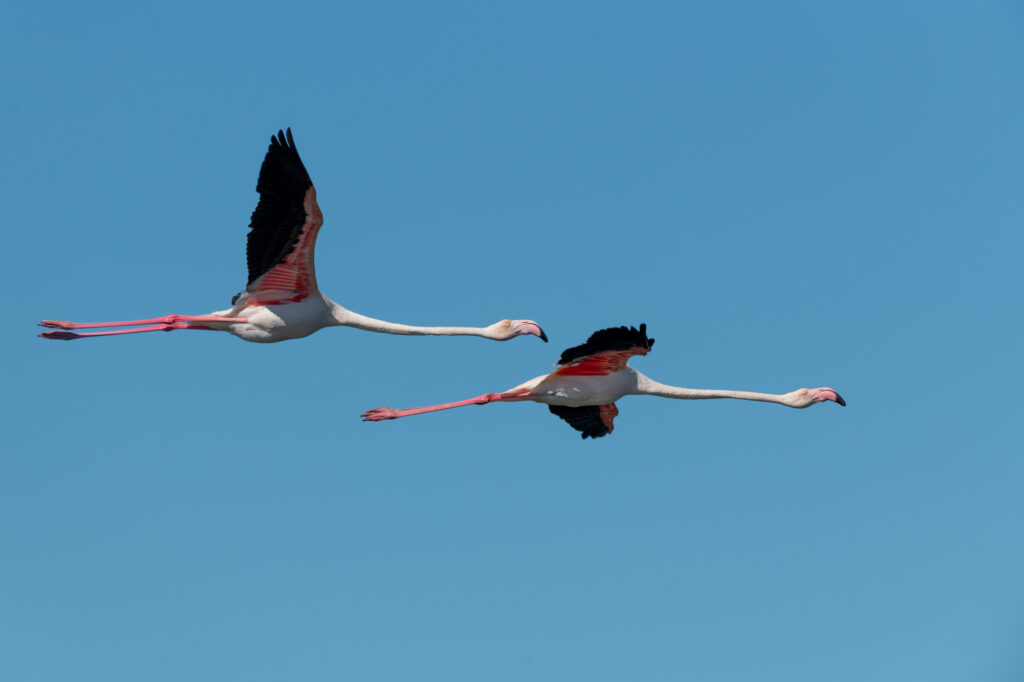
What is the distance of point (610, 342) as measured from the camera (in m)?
27.5

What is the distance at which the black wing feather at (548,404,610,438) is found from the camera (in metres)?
30.9

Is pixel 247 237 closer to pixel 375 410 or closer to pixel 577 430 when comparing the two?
pixel 375 410

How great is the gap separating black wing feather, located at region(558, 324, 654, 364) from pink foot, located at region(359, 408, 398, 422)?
129 inches

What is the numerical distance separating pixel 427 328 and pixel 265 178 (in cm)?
414

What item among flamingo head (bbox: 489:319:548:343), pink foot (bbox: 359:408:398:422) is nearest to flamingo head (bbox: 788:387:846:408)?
flamingo head (bbox: 489:319:548:343)

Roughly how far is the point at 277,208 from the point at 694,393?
7763 mm

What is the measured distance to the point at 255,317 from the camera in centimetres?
2914

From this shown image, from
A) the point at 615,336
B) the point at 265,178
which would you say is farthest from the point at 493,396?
the point at 265,178

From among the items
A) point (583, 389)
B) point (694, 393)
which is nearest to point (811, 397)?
point (694, 393)

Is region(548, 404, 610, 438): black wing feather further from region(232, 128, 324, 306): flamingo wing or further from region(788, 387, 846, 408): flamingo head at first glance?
region(232, 128, 324, 306): flamingo wing

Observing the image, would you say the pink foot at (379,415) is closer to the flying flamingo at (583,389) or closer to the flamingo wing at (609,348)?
the flying flamingo at (583,389)

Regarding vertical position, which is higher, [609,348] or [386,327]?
[386,327]

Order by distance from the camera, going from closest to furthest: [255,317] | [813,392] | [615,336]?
[615,336], [255,317], [813,392]

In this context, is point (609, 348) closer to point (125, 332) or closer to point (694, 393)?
point (694, 393)
